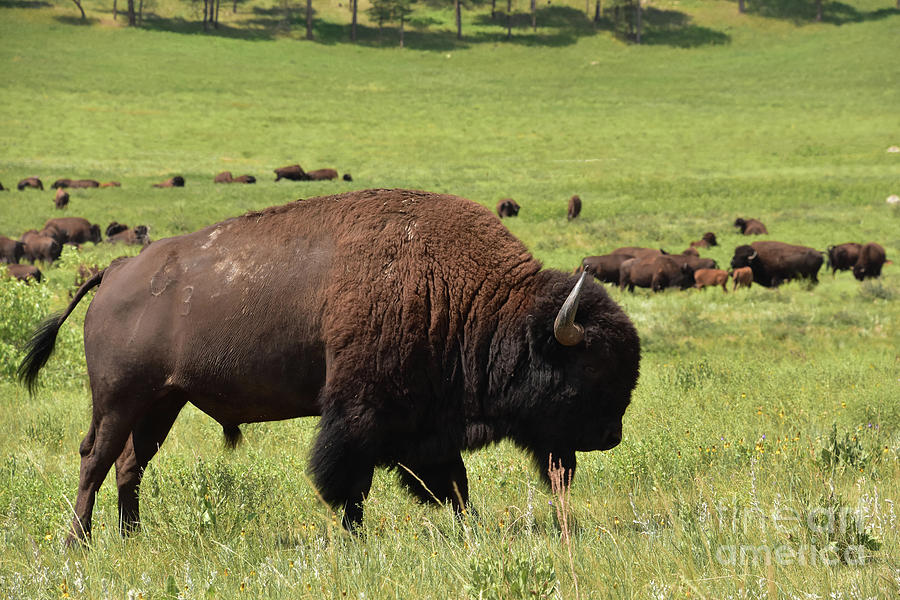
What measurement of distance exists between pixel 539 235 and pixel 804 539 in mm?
23386

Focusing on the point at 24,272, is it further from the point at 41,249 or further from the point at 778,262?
the point at 778,262

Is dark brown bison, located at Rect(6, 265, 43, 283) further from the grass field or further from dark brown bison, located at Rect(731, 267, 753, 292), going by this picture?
dark brown bison, located at Rect(731, 267, 753, 292)

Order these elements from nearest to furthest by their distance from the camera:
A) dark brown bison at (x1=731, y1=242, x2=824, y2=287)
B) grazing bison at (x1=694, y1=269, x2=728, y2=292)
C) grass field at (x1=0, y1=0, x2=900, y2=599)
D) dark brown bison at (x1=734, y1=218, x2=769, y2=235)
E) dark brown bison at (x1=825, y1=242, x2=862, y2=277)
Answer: grass field at (x1=0, y1=0, x2=900, y2=599) < grazing bison at (x1=694, y1=269, x2=728, y2=292) < dark brown bison at (x1=731, y1=242, x2=824, y2=287) < dark brown bison at (x1=825, y1=242, x2=862, y2=277) < dark brown bison at (x1=734, y1=218, x2=769, y2=235)

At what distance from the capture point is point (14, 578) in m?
4.00

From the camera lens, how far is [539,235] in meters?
27.1

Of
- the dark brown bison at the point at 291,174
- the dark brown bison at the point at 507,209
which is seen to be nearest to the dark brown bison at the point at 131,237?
the dark brown bison at the point at 507,209

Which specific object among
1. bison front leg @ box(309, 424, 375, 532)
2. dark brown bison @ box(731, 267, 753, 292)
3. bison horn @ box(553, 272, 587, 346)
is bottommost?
dark brown bison @ box(731, 267, 753, 292)

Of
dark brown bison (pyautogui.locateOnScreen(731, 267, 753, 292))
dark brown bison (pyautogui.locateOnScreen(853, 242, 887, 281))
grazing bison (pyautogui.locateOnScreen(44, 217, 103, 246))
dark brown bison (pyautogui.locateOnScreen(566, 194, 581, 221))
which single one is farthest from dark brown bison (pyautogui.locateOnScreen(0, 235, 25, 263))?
dark brown bison (pyautogui.locateOnScreen(853, 242, 887, 281))

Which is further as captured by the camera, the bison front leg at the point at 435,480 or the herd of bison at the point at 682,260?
the herd of bison at the point at 682,260

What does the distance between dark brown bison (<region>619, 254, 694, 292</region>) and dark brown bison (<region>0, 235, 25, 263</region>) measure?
1582cm

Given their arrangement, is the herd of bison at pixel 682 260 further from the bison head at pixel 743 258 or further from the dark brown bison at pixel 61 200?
the dark brown bison at pixel 61 200

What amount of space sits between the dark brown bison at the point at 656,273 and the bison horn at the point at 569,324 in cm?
1729

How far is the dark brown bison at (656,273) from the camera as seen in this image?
2230 centimetres

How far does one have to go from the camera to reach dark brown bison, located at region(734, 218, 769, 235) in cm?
2902
